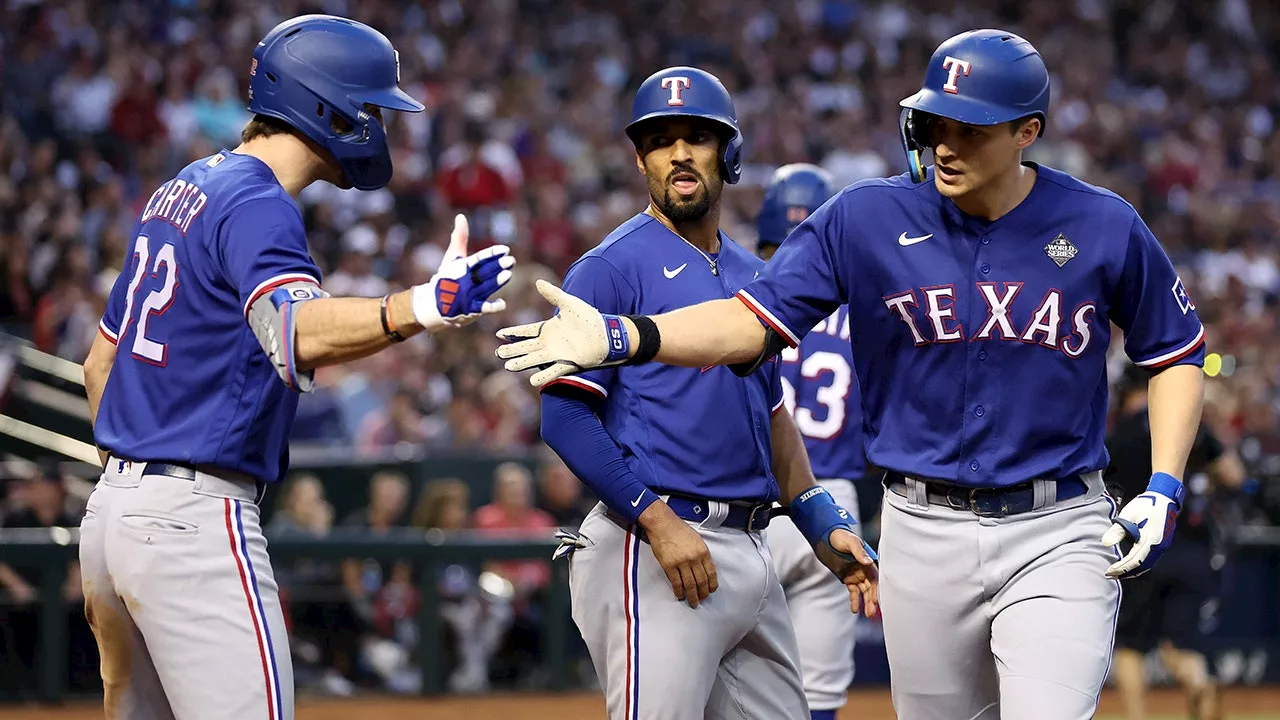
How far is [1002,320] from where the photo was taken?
4.36m

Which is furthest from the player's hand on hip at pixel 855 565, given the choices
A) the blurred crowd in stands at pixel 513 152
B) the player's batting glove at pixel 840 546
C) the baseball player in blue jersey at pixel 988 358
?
the blurred crowd in stands at pixel 513 152

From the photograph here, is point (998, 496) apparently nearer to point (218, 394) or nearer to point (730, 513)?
point (730, 513)

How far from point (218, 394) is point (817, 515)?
6.10ft

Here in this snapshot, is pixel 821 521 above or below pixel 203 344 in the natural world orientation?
below

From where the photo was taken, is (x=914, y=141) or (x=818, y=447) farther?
(x=818, y=447)

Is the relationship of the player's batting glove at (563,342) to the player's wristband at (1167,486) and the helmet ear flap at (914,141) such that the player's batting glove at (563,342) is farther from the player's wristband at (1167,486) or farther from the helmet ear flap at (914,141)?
the player's wristband at (1167,486)

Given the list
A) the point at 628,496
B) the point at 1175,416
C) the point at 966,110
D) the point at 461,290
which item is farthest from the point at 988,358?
the point at 461,290

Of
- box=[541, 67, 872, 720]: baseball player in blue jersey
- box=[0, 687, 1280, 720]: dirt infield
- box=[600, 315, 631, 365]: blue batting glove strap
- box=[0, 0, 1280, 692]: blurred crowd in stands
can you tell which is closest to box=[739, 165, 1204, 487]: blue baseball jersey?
box=[541, 67, 872, 720]: baseball player in blue jersey

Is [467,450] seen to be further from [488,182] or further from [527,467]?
[488,182]

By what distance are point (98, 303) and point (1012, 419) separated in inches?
356

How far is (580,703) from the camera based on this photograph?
1062 centimetres

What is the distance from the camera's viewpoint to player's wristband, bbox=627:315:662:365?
4.09m

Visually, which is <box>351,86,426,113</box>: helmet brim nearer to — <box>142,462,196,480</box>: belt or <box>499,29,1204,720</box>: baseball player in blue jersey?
<box>499,29,1204,720</box>: baseball player in blue jersey

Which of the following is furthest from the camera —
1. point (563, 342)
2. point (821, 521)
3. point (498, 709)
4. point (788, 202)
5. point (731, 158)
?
point (498, 709)
